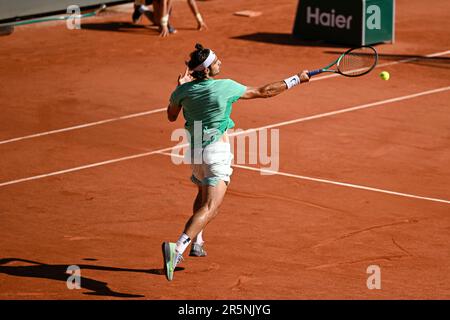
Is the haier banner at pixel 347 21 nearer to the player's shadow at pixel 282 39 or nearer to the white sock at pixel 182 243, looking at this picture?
the player's shadow at pixel 282 39

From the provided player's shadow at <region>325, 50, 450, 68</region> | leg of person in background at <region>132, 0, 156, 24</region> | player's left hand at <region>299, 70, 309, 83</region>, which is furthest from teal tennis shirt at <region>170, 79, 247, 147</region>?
leg of person in background at <region>132, 0, 156, 24</region>

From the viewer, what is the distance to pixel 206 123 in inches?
377

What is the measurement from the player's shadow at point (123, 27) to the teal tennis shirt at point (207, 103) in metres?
13.1

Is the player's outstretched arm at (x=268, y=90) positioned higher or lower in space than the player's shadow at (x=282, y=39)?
lower

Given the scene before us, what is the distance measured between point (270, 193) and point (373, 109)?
4.17 m

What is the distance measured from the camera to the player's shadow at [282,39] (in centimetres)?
2081

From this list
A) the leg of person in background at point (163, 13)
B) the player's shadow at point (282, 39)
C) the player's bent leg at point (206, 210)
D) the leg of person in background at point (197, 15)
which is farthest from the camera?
the leg of person in background at point (197, 15)

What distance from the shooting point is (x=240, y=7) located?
24750 mm

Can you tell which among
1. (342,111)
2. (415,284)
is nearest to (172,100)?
(415,284)

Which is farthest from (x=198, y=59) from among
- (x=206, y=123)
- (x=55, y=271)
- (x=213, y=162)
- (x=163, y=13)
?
(x=163, y=13)

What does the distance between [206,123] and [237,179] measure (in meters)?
3.51

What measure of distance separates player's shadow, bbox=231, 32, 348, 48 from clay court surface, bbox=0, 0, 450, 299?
10 cm

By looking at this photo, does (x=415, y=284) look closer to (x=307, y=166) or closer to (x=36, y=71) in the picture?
(x=307, y=166)

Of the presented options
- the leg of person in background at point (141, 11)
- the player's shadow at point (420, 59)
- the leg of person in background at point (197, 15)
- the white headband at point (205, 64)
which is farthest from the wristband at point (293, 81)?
the leg of person in background at point (141, 11)
